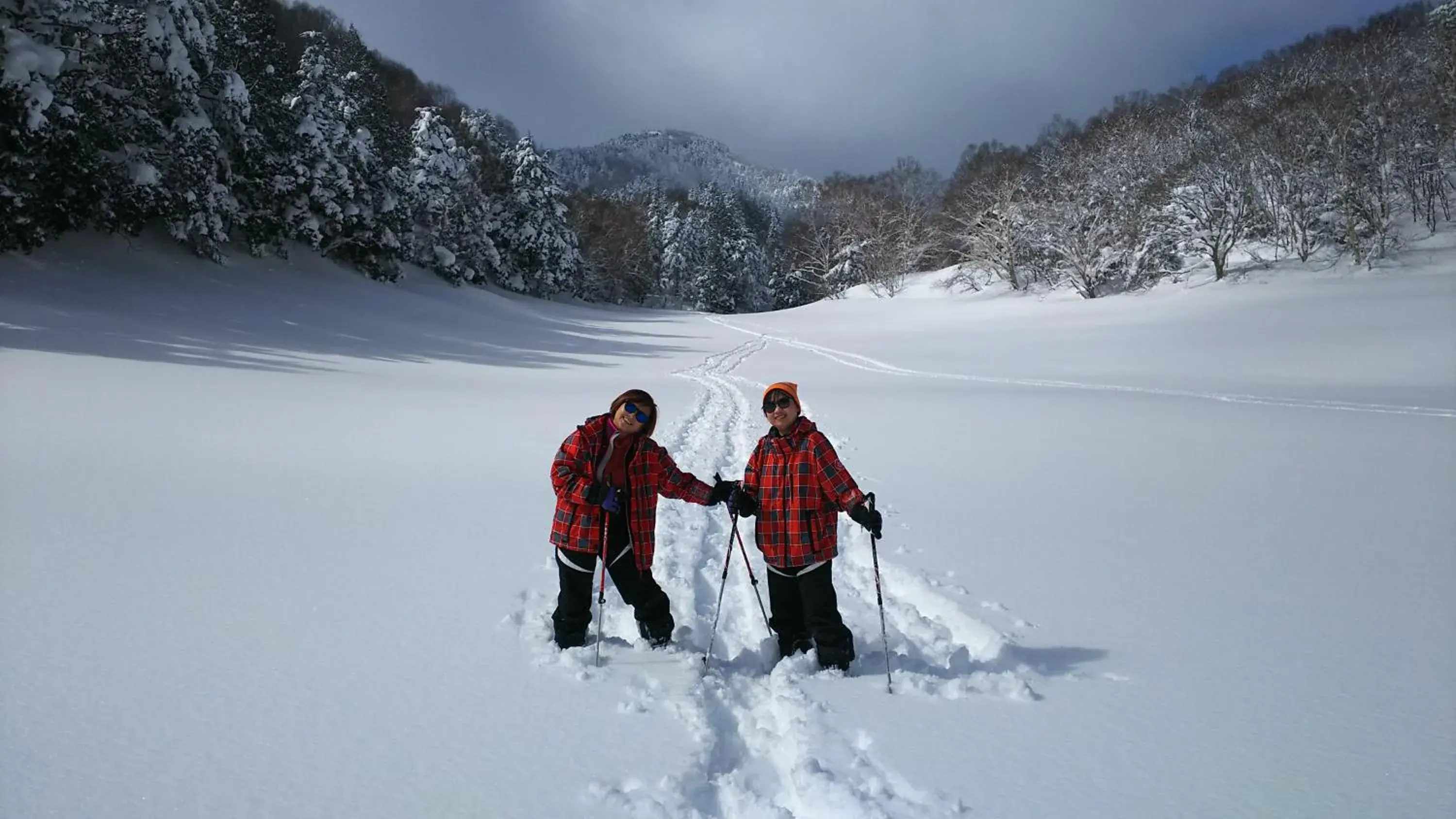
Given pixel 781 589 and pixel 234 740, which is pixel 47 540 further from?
pixel 781 589

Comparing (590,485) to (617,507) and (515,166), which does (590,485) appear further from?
(515,166)

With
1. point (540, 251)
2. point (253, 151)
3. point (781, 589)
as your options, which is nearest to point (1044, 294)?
point (540, 251)

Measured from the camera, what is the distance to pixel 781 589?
3393 mm

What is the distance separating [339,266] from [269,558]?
86.7 feet

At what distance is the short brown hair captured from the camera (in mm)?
3285

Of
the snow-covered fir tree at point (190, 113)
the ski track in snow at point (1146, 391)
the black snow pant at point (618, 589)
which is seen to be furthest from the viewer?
the snow-covered fir tree at point (190, 113)

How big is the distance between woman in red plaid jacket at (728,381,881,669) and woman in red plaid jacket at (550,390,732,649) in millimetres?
240

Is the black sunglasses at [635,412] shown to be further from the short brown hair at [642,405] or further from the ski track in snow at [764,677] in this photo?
the ski track in snow at [764,677]

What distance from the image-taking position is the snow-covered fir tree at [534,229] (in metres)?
42.5

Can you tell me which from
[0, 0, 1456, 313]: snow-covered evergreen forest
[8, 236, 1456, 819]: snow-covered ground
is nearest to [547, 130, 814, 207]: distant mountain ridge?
[0, 0, 1456, 313]: snow-covered evergreen forest

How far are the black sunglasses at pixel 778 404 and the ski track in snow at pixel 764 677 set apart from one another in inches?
44.8

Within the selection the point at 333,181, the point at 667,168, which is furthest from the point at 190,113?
the point at 667,168

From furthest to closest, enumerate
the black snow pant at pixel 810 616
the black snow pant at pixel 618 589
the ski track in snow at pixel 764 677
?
the black snow pant at pixel 618 589
the black snow pant at pixel 810 616
the ski track in snow at pixel 764 677

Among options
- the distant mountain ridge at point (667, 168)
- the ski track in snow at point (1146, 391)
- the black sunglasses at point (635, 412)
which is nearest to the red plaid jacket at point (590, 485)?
the black sunglasses at point (635, 412)
